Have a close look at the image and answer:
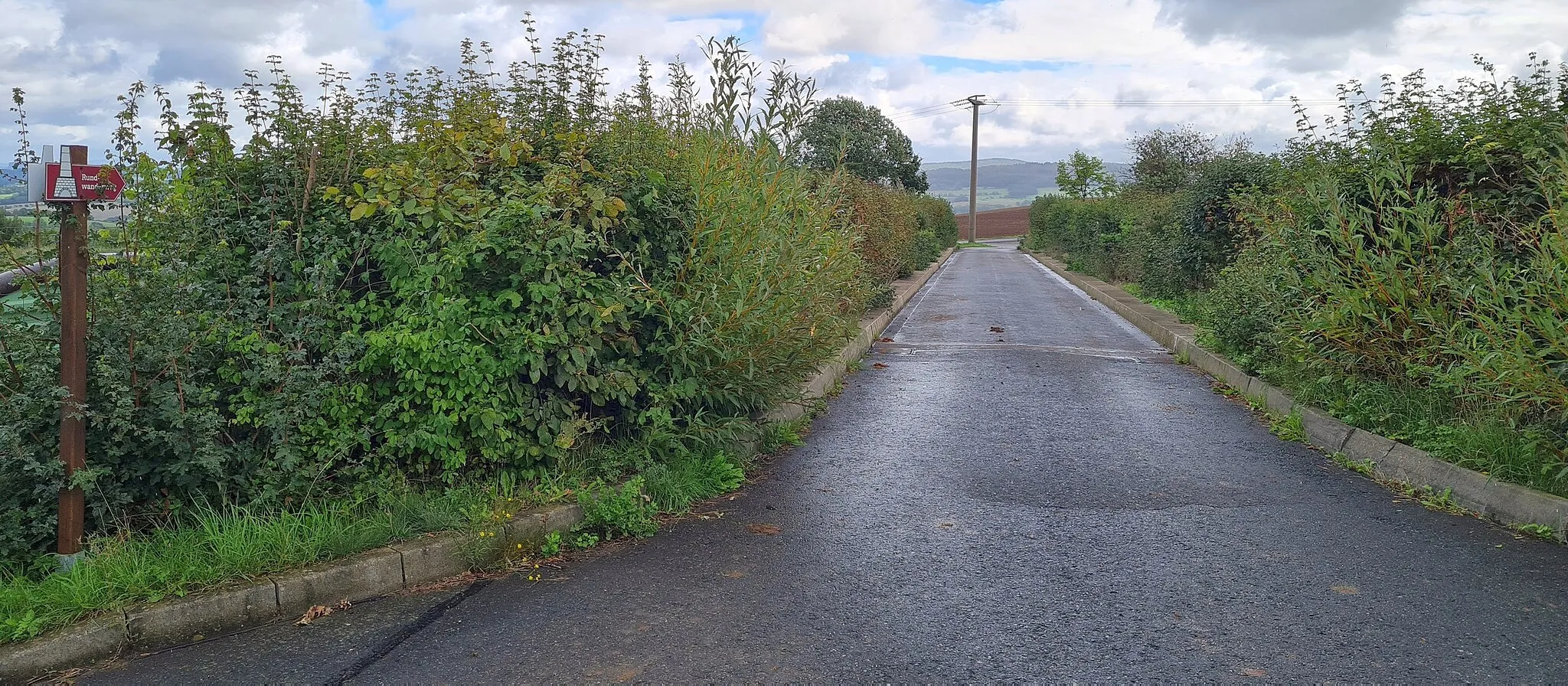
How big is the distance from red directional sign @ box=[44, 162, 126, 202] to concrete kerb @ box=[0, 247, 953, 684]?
1663 mm

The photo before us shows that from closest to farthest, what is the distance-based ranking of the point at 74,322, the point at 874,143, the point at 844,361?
the point at 74,322 < the point at 844,361 < the point at 874,143

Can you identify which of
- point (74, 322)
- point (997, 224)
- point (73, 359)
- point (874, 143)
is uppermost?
point (874, 143)

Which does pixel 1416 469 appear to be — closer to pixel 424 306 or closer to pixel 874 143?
pixel 424 306

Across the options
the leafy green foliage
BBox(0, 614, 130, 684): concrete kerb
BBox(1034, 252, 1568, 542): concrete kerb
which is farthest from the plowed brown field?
BBox(0, 614, 130, 684): concrete kerb

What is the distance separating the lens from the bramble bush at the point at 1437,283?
5.44 meters

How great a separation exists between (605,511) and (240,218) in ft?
7.69

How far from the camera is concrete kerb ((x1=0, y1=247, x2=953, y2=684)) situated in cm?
367

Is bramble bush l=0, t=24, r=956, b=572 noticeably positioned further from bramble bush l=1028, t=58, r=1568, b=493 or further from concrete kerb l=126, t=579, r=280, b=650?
bramble bush l=1028, t=58, r=1568, b=493

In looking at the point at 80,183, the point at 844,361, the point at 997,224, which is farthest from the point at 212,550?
the point at 997,224

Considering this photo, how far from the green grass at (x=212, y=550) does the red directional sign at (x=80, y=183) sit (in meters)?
1.40

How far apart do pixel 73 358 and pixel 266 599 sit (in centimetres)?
131

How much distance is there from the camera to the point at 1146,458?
7.00 metres

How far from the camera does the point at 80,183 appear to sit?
4.20m

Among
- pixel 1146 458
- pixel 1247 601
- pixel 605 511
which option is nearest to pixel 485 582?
pixel 605 511
